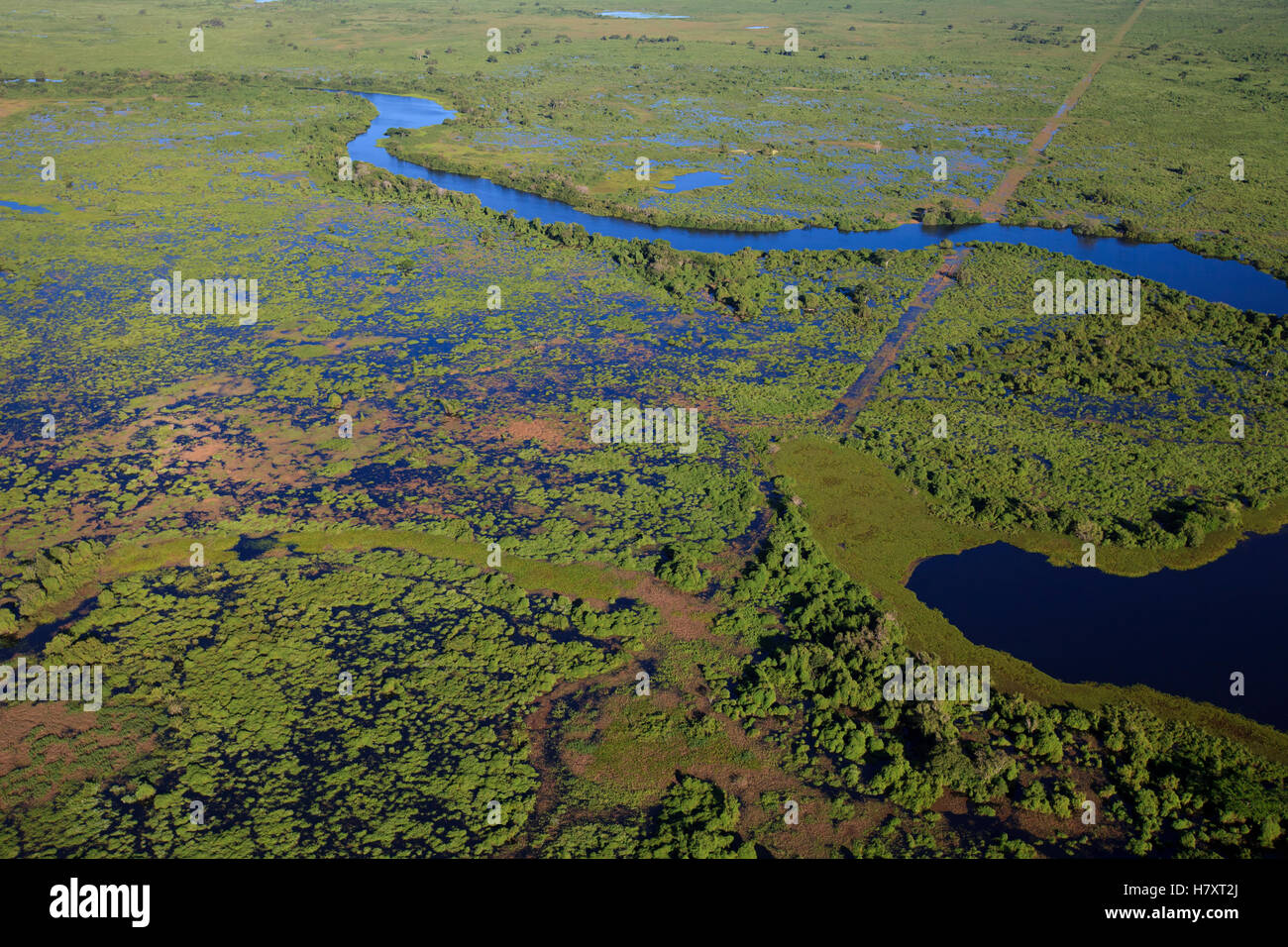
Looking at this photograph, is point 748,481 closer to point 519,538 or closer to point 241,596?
point 519,538

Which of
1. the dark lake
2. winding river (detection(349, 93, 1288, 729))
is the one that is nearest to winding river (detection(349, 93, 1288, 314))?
the dark lake

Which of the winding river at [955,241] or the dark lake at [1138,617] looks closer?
the dark lake at [1138,617]

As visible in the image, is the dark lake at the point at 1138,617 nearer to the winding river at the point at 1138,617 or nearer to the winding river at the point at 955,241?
the winding river at the point at 1138,617

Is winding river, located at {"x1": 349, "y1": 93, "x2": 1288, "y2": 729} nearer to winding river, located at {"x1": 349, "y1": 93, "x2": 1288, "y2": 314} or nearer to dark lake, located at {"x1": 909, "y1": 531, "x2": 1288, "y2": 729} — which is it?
dark lake, located at {"x1": 909, "y1": 531, "x2": 1288, "y2": 729}

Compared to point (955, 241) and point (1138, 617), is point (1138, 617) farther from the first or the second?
point (955, 241)

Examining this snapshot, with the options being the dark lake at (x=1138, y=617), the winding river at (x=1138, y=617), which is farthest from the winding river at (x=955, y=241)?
the winding river at (x=1138, y=617)

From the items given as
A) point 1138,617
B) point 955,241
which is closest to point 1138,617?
point 1138,617

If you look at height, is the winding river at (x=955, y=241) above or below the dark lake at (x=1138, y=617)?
above

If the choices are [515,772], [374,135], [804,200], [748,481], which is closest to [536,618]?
[515,772]
